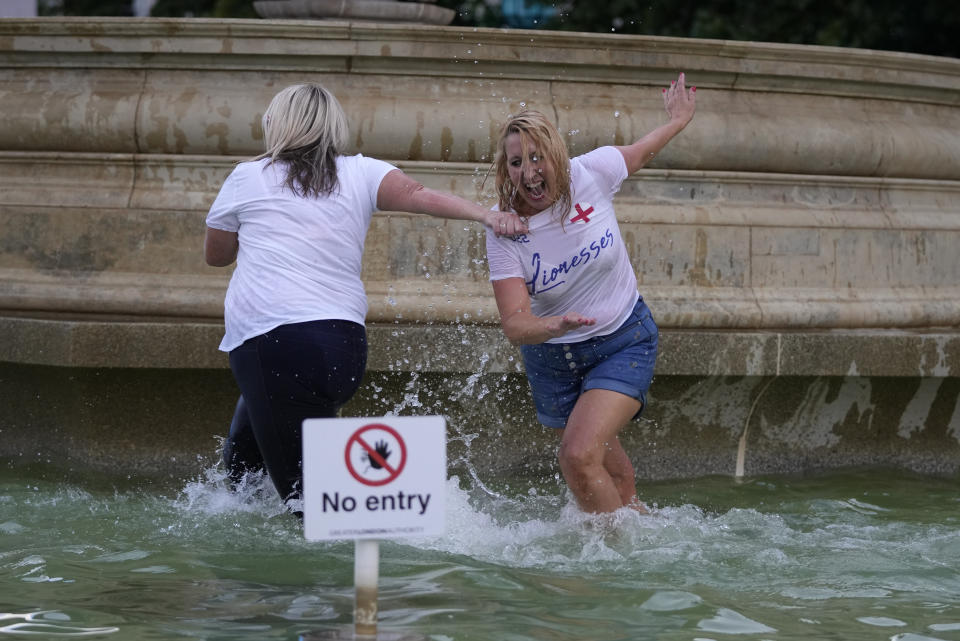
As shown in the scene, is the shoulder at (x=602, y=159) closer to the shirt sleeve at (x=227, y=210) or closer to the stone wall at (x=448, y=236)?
the shirt sleeve at (x=227, y=210)

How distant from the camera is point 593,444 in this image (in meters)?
5.19

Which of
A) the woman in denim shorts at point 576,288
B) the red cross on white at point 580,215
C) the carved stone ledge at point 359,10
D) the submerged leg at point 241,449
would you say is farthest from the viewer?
the carved stone ledge at point 359,10

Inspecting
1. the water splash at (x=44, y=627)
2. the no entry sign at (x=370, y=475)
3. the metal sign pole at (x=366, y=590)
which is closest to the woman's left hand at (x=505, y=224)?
the no entry sign at (x=370, y=475)

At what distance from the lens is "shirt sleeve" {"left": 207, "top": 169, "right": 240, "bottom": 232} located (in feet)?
16.1

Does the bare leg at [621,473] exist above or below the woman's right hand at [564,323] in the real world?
below

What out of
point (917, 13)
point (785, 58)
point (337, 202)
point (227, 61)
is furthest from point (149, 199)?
point (917, 13)

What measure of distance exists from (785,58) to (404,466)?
4176 millimetres

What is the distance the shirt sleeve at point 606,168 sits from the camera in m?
5.23

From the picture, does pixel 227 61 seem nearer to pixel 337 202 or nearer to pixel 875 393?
pixel 337 202

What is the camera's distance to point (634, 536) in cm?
543

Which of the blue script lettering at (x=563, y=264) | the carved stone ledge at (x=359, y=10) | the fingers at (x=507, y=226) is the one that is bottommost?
the blue script lettering at (x=563, y=264)

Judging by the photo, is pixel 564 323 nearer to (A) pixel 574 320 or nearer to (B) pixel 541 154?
(A) pixel 574 320

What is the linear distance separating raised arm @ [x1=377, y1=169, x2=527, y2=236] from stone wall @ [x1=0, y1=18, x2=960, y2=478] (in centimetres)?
158

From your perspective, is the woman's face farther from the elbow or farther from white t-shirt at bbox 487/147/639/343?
the elbow
